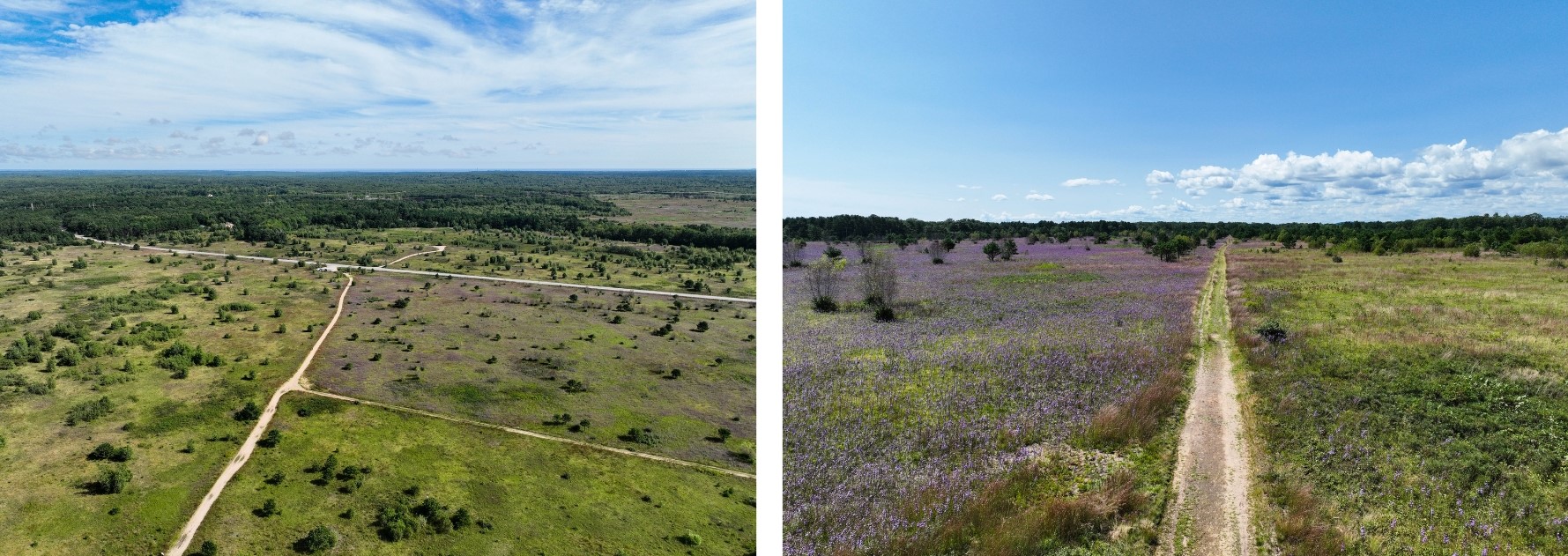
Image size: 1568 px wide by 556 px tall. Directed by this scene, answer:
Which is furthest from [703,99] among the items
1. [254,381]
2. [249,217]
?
[249,217]

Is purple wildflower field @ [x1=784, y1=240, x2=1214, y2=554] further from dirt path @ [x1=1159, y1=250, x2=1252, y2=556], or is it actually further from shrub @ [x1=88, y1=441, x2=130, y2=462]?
shrub @ [x1=88, y1=441, x2=130, y2=462]

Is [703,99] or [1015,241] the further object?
[1015,241]

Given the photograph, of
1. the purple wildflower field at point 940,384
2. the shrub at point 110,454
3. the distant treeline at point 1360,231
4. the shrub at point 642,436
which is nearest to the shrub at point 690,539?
the shrub at point 642,436

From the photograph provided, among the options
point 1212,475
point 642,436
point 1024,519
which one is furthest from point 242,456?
point 1212,475

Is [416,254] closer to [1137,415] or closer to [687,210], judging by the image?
[687,210]

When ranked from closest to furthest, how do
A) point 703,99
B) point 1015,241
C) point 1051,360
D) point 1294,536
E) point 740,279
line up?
point 1294,536 < point 1051,360 < point 703,99 < point 1015,241 < point 740,279

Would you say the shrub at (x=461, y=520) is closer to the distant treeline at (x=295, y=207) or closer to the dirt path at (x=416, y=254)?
the distant treeline at (x=295, y=207)

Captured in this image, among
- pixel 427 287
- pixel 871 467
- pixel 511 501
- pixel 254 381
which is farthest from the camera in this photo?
pixel 427 287

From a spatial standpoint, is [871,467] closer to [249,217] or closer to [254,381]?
[254,381]
